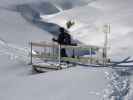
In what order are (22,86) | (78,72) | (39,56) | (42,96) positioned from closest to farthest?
(42,96) → (22,86) → (78,72) → (39,56)

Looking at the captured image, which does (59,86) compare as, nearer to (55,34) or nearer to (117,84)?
(117,84)

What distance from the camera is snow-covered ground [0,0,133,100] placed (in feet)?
16.8

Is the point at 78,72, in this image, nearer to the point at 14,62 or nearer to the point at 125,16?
the point at 14,62

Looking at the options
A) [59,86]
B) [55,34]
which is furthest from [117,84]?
[55,34]

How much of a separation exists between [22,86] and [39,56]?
1.34m

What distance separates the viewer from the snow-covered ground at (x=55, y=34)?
5121 millimetres

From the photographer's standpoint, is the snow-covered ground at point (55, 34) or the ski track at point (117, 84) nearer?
the ski track at point (117, 84)

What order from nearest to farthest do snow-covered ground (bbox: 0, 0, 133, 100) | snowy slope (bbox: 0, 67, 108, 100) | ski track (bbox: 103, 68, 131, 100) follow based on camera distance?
1. ski track (bbox: 103, 68, 131, 100)
2. snowy slope (bbox: 0, 67, 108, 100)
3. snow-covered ground (bbox: 0, 0, 133, 100)

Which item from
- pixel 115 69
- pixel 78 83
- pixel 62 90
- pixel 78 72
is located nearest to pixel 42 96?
pixel 62 90

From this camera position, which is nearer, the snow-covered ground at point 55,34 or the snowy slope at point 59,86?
the snowy slope at point 59,86

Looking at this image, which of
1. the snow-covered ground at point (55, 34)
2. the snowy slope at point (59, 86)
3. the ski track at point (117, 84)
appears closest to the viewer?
the ski track at point (117, 84)

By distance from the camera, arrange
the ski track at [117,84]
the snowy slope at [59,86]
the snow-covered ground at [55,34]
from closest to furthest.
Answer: the ski track at [117,84] → the snowy slope at [59,86] → the snow-covered ground at [55,34]

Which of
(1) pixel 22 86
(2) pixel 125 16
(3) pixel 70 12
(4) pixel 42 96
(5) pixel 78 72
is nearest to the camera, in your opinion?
(4) pixel 42 96

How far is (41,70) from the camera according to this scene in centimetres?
620
